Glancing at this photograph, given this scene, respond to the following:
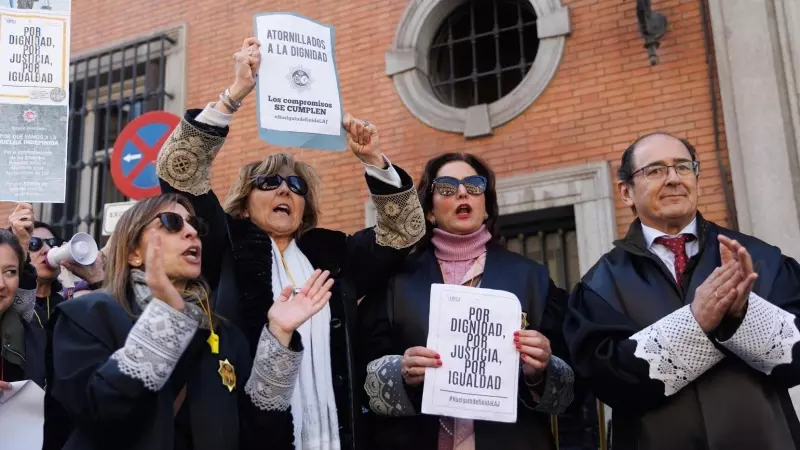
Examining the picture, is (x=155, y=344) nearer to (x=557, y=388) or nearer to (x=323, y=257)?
(x=323, y=257)

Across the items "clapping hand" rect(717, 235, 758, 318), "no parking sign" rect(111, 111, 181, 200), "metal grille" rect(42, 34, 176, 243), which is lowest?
"clapping hand" rect(717, 235, 758, 318)

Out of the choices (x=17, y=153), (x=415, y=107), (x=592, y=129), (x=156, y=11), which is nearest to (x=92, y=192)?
(x=156, y=11)

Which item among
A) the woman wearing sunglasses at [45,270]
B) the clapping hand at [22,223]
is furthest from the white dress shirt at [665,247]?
the clapping hand at [22,223]

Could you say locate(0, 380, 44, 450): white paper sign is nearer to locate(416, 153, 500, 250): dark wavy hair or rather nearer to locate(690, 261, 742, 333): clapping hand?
locate(416, 153, 500, 250): dark wavy hair

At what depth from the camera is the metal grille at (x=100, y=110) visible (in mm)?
8922

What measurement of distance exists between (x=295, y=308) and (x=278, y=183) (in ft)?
2.57

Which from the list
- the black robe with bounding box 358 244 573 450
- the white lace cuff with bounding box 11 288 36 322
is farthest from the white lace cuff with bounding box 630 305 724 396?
the white lace cuff with bounding box 11 288 36 322

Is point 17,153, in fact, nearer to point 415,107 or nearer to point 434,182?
point 434,182

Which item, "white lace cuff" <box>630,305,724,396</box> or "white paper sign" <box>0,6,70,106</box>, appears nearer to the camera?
"white lace cuff" <box>630,305,724,396</box>

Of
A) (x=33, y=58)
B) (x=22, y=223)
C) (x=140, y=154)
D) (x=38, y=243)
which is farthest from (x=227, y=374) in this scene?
(x=140, y=154)

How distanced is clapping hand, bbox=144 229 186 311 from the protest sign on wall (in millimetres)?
929

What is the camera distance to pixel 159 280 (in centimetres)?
239

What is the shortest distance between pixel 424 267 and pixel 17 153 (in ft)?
7.98

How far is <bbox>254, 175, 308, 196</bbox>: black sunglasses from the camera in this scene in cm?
329
